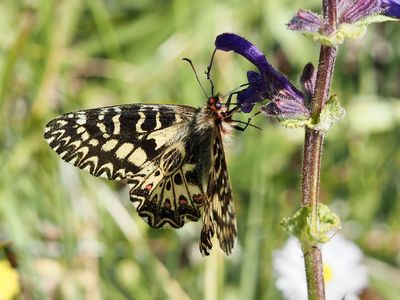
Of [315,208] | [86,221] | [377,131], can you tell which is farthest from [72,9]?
[315,208]

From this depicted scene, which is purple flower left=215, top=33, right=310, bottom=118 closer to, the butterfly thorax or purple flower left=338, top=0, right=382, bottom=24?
the butterfly thorax

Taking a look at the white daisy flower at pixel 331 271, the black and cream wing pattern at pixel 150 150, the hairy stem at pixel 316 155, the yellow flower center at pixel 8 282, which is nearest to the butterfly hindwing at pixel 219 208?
the black and cream wing pattern at pixel 150 150

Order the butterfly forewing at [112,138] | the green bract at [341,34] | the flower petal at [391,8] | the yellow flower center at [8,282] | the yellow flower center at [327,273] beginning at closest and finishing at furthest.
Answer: the green bract at [341,34] < the flower petal at [391,8] < the butterfly forewing at [112,138] < the yellow flower center at [8,282] < the yellow flower center at [327,273]

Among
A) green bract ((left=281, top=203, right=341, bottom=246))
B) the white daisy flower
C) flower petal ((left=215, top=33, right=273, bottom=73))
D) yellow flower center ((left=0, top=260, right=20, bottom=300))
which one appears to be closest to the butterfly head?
flower petal ((left=215, top=33, right=273, bottom=73))

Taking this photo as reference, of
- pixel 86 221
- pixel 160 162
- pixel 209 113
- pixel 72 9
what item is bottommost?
pixel 86 221

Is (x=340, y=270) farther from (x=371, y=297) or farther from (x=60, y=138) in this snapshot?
(x=60, y=138)

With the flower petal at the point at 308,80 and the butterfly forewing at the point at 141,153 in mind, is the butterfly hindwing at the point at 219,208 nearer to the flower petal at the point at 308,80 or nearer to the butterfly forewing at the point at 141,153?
the butterfly forewing at the point at 141,153

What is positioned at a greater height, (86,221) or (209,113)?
(209,113)

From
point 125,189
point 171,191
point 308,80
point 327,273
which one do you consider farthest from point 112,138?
point 125,189
